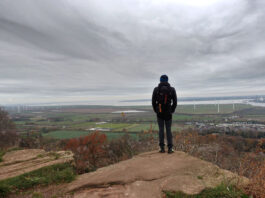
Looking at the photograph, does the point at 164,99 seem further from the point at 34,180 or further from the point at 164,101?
the point at 34,180

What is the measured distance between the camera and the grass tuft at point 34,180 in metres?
4.03

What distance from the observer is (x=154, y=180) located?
3.85 metres

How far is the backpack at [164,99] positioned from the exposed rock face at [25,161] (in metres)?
4.19

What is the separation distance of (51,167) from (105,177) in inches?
94.3

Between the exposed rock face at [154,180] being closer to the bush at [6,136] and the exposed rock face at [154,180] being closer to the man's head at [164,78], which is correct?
the man's head at [164,78]

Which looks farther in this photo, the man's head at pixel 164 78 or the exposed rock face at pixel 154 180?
the man's head at pixel 164 78

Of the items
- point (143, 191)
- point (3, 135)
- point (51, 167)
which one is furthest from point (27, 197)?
point (3, 135)

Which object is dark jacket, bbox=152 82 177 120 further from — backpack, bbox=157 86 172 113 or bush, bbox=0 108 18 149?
bush, bbox=0 108 18 149

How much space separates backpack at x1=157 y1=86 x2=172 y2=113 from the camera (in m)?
5.43

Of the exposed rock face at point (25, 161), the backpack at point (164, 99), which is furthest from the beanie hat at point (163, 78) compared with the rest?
the exposed rock face at point (25, 161)

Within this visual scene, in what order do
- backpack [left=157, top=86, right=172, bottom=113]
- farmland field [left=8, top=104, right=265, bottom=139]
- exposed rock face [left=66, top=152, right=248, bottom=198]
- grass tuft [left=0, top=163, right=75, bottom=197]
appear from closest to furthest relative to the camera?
exposed rock face [left=66, top=152, right=248, bottom=198] → grass tuft [left=0, top=163, right=75, bottom=197] → backpack [left=157, top=86, right=172, bottom=113] → farmland field [left=8, top=104, right=265, bottom=139]

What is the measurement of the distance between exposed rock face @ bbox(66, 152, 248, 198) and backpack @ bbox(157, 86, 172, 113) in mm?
1782

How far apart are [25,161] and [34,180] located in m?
2.43

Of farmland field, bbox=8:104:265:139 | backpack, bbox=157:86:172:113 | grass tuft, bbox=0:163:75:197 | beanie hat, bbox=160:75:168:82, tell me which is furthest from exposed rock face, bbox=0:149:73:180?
farmland field, bbox=8:104:265:139
